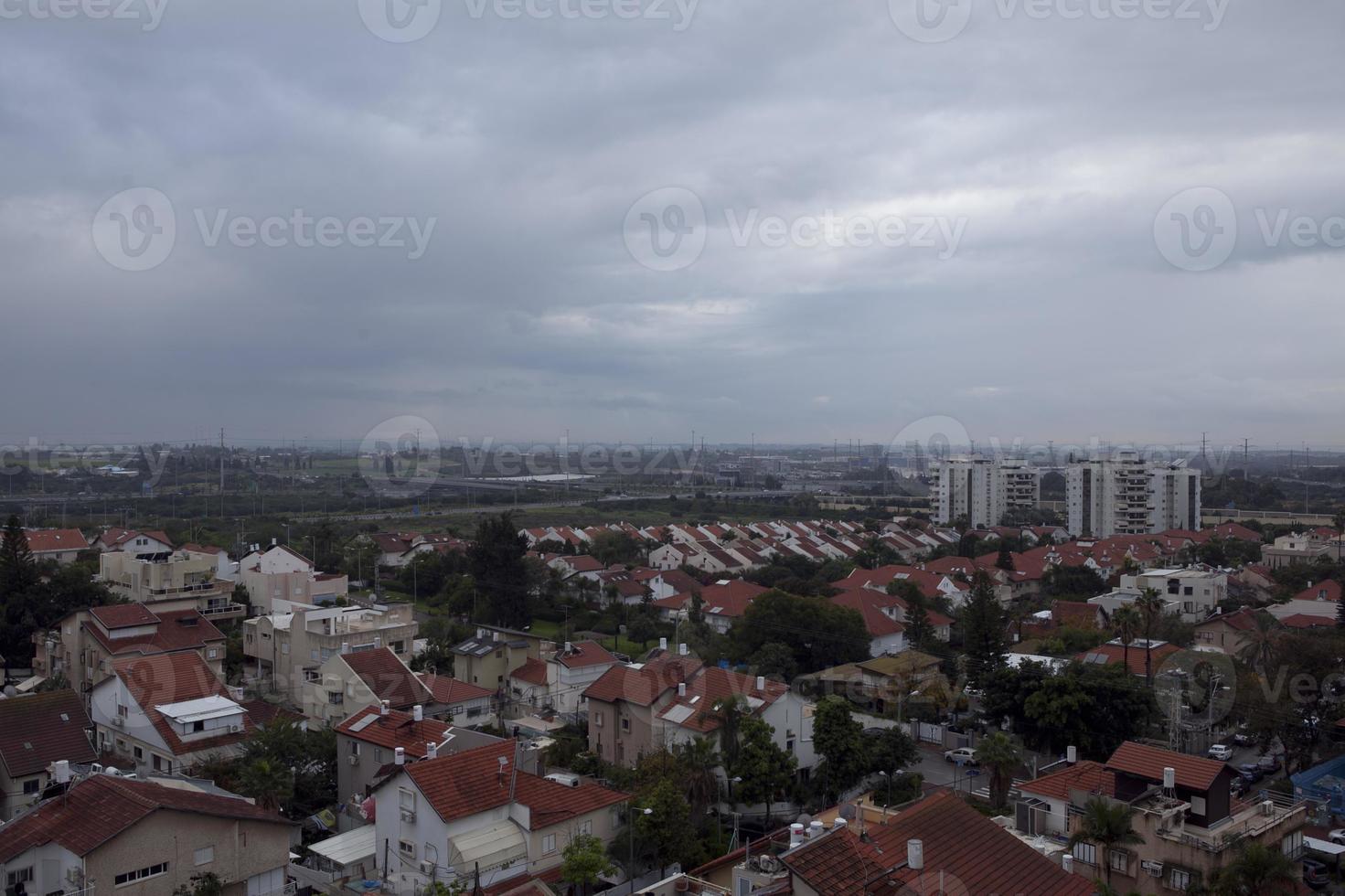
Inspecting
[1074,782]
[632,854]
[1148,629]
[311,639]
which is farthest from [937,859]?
[311,639]

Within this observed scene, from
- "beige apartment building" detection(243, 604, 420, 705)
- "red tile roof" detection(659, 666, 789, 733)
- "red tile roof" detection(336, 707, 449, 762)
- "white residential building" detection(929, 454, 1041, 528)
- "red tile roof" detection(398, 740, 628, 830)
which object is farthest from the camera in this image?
"white residential building" detection(929, 454, 1041, 528)

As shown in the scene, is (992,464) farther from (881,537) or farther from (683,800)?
(683,800)

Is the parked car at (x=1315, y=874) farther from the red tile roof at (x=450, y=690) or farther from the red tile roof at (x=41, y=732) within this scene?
the red tile roof at (x=41, y=732)

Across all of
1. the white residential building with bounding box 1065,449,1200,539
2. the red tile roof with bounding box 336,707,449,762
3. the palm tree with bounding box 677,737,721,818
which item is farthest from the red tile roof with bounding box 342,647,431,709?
the white residential building with bounding box 1065,449,1200,539

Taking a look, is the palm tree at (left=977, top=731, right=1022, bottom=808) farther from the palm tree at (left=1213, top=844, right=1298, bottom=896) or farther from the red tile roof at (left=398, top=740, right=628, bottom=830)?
the red tile roof at (left=398, top=740, right=628, bottom=830)

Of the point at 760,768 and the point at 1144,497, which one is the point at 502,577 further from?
the point at 1144,497

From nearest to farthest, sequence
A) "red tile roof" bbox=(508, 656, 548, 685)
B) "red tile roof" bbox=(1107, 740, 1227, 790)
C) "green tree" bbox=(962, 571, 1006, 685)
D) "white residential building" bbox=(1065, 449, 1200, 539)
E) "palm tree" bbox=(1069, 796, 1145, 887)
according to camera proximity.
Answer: "palm tree" bbox=(1069, 796, 1145, 887)
"red tile roof" bbox=(1107, 740, 1227, 790)
"red tile roof" bbox=(508, 656, 548, 685)
"green tree" bbox=(962, 571, 1006, 685)
"white residential building" bbox=(1065, 449, 1200, 539)

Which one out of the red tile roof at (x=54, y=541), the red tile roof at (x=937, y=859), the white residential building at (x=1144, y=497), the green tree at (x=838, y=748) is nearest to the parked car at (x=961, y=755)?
the green tree at (x=838, y=748)
